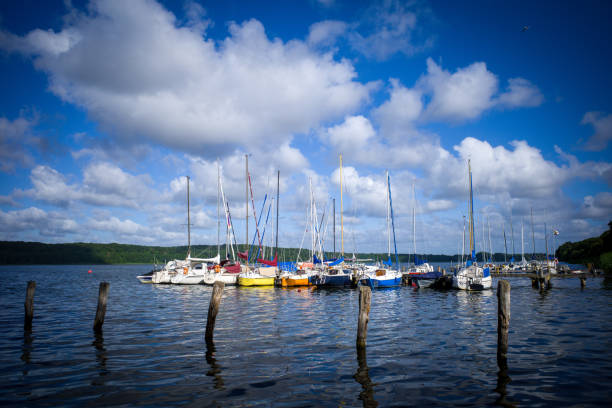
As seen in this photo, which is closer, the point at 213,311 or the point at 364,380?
the point at 364,380

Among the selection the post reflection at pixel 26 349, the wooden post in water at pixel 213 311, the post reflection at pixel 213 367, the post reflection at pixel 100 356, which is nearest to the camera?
the post reflection at pixel 213 367

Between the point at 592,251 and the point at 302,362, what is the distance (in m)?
127

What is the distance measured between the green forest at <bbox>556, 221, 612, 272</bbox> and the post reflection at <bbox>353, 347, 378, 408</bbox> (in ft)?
235

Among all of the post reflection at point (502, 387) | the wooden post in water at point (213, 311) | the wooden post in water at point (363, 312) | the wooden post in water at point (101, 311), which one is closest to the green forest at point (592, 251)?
the post reflection at point (502, 387)

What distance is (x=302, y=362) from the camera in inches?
556

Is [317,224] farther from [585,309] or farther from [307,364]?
[307,364]

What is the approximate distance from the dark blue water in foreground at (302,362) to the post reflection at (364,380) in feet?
0.18

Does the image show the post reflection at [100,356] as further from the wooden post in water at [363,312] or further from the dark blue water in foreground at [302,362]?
the wooden post in water at [363,312]

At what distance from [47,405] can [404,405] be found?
371 inches

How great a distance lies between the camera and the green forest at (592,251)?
258 ft

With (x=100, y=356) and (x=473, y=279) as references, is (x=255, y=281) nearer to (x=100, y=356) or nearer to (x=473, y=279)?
(x=473, y=279)

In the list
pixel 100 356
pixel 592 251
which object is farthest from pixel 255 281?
pixel 592 251

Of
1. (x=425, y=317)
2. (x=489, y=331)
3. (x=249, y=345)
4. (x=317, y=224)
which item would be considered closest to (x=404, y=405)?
(x=249, y=345)

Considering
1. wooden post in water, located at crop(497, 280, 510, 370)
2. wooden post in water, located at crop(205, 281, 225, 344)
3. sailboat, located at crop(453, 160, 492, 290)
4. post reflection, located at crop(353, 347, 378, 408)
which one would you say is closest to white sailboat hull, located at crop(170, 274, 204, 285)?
sailboat, located at crop(453, 160, 492, 290)
